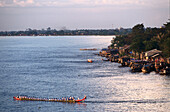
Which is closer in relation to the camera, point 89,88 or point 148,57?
point 89,88

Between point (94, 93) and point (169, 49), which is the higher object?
point (169, 49)

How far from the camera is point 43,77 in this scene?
91625 millimetres

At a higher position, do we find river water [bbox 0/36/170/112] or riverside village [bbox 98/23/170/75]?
riverside village [bbox 98/23/170/75]

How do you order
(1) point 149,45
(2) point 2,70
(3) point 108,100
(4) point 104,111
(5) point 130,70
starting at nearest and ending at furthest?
(4) point 104,111 → (3) point 108,100 → (5) point 130,70 → (2) point 2,70 → (1) point 149,45

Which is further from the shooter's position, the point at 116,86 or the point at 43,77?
the point at 43,77

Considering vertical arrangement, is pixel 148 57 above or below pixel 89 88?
above

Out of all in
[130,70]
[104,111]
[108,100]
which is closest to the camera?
[104,111]

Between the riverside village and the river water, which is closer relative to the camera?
the river water

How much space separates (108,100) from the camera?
209 feet

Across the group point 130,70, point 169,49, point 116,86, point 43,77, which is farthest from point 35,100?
point 169,49

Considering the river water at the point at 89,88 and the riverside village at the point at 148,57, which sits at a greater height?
the riverside village at the point at 148,57

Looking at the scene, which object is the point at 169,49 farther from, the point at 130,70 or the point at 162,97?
the point at 162,97

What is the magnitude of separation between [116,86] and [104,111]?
20.1 m

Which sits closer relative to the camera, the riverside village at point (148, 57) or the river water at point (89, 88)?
the river water at point (89, 88)
